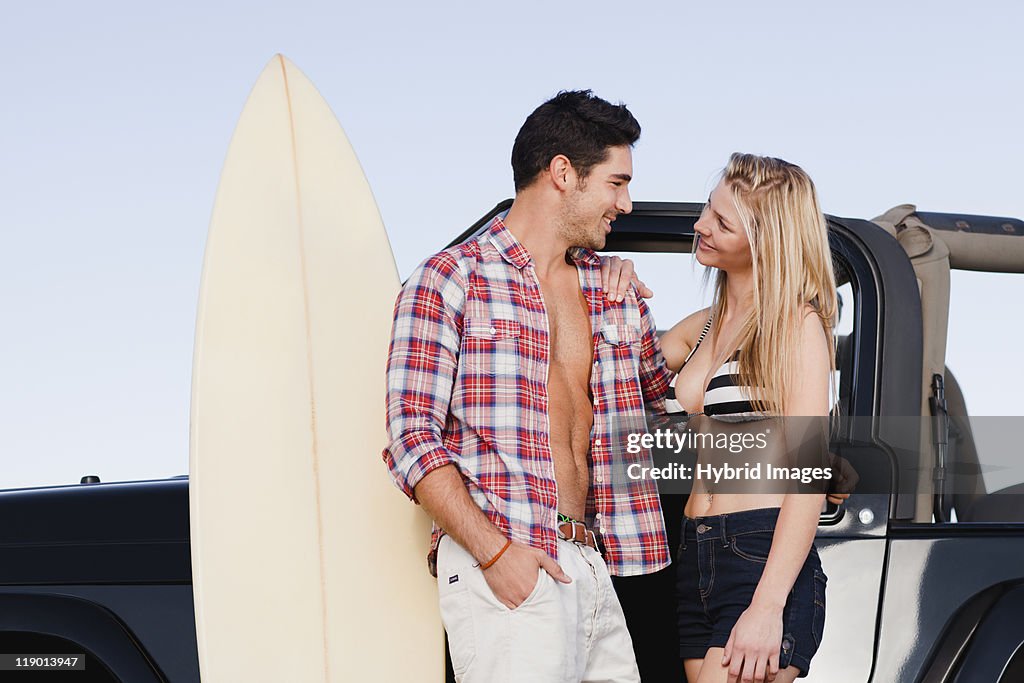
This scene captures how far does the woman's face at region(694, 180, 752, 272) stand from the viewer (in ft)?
7.23

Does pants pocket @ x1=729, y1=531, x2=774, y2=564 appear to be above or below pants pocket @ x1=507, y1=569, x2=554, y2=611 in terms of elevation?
above

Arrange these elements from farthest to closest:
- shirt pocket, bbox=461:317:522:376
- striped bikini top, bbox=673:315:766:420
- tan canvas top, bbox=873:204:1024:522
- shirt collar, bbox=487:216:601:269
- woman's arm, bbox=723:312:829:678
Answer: tan canvas top, bbox=873:204:1024:522 < shirt collar, bbox=487:216:601:269 < shirt pocket, bbox=461:317:522:376 < striped bikini top, bbox=673:315:766:420 < woman's arm, bbox=723:312:829:678

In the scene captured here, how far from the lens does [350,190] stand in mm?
2891

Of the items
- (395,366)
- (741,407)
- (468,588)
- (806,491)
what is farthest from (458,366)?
(806,491)

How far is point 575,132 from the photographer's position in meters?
2.37

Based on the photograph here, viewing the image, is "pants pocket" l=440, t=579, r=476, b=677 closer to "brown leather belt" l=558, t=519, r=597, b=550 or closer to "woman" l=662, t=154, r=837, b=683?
"brown leather belt" l=558, t=519, r=597, b=550

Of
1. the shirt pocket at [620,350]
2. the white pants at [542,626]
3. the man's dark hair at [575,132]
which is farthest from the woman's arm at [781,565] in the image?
the man's dark hair at [575,132]

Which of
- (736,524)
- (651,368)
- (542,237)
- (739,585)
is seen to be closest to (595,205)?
(542,237)

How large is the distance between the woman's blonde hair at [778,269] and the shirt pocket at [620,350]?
0.31m

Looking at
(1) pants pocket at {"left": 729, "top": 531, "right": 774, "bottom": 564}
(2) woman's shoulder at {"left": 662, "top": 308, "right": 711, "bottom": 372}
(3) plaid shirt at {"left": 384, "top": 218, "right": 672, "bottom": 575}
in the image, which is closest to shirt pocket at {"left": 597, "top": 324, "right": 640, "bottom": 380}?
(3) plaid shirt at {"left": 384, "top": 218, "right": 672, "bottom": 575}

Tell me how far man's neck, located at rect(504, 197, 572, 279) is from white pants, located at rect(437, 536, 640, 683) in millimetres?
651

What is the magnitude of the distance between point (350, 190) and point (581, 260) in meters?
0.78

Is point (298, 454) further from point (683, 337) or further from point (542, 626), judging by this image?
point (683, 337)

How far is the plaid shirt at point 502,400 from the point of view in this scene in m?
2.09
